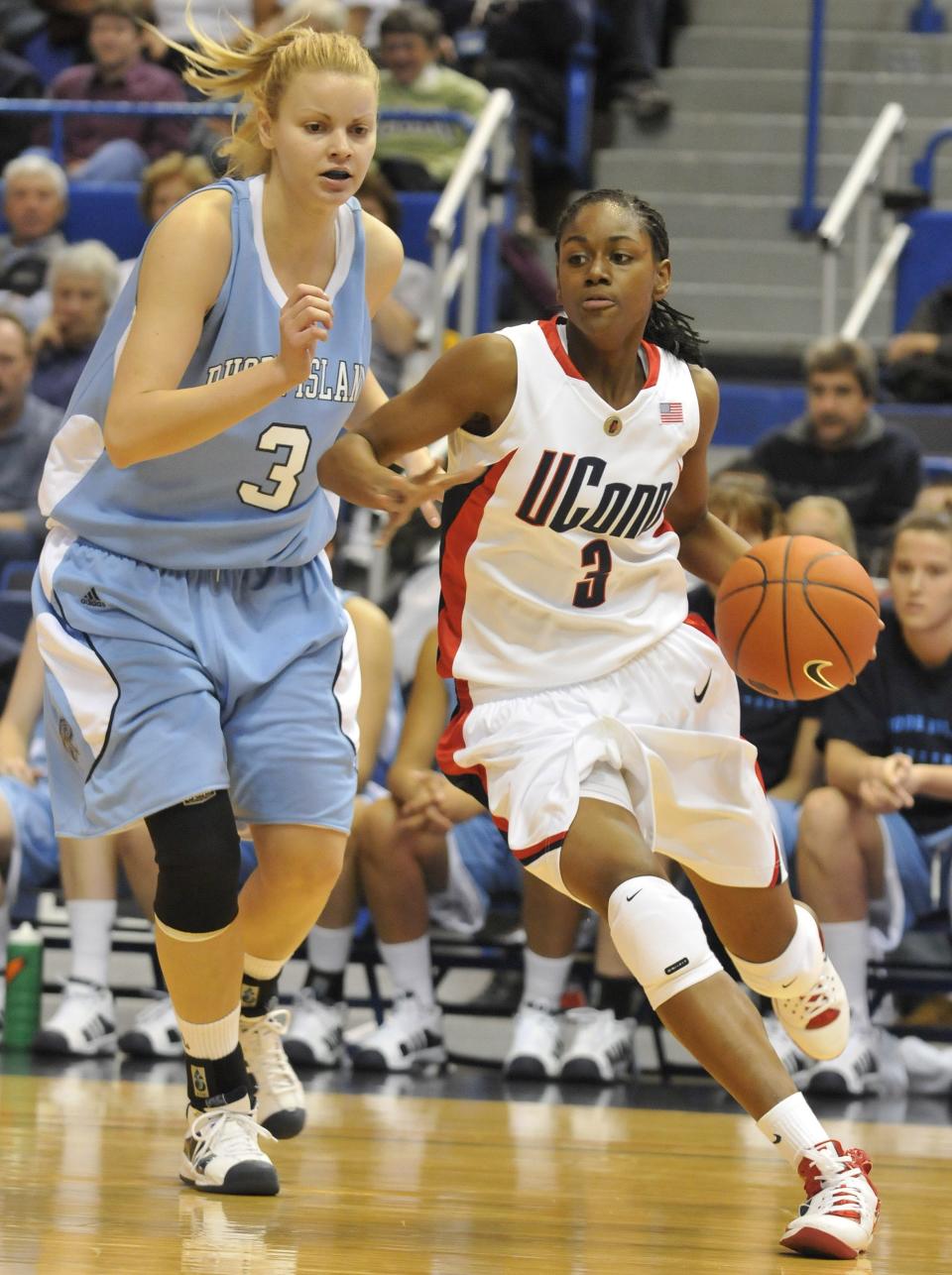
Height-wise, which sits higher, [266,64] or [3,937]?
[266,64]

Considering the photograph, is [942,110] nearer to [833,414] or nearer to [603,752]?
[833,414]

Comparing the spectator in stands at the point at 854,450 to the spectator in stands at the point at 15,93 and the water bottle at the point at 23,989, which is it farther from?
the spectator in stands at the point at 15,93

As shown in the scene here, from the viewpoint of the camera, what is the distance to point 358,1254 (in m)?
2.90

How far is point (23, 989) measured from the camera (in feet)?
17.5

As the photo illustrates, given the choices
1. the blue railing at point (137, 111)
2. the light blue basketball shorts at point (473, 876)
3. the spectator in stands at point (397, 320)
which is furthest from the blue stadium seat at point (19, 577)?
the blue railing at point (137, 111)

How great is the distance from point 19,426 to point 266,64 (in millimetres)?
3589

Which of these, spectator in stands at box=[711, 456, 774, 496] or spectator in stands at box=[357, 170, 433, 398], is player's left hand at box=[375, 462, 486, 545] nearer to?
spectator in stands at box=[711, 456, 774, 496]

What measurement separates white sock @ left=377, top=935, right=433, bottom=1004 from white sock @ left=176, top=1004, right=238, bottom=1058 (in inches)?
71.8

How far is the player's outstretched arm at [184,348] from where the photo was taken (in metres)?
3.05

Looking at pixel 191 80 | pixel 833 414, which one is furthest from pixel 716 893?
pixel 833 414

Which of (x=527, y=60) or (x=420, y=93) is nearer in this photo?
(x=420, y=93)

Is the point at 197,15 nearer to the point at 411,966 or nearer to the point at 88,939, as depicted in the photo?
the point at 88,939

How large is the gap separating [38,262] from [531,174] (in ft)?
8.68

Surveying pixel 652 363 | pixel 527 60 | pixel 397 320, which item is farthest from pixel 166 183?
pixel 652 363
